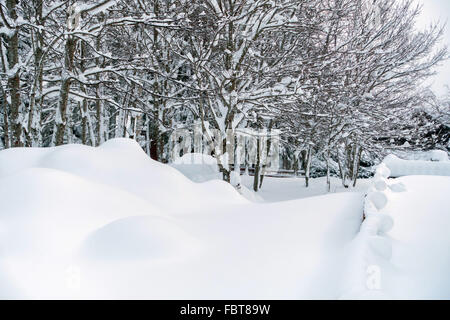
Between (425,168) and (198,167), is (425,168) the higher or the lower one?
the higher one

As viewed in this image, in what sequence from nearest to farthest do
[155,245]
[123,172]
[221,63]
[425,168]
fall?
1. [155,245]
2. [123,172]
3. [425,168]
4. [221,63]

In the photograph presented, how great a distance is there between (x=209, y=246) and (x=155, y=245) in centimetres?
38

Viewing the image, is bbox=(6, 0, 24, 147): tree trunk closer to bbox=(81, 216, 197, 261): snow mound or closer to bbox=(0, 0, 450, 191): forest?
bbox=(0, 0, 450, 191): forest

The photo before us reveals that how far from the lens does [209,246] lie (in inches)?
88.3

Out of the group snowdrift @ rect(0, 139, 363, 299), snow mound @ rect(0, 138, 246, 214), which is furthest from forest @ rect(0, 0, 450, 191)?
snowdrift @ rect(0, 139, 363, 299)

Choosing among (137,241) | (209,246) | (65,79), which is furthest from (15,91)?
(209,246)

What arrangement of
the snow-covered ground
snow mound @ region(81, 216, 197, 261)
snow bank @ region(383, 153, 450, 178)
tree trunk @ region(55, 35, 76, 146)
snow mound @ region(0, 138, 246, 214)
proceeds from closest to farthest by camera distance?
the snow-covered ground → snow mound @ region(81, 216, 197, 261) → snow mound @ region(0, 138, 246, 214) → tree trunk @ region(55, 35, 76, 146) → snow bank @ region(383, 153, 450, 178)

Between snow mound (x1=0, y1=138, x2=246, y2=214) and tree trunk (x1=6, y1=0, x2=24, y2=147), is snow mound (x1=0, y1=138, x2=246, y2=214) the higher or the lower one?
the lower one

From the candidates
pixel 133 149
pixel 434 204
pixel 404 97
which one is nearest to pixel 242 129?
pixel 133 149

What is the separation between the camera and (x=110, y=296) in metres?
1.67

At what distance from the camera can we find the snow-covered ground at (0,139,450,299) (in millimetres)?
1679

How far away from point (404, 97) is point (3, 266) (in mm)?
17759

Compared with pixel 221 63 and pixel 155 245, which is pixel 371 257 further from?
pixel 221 63
